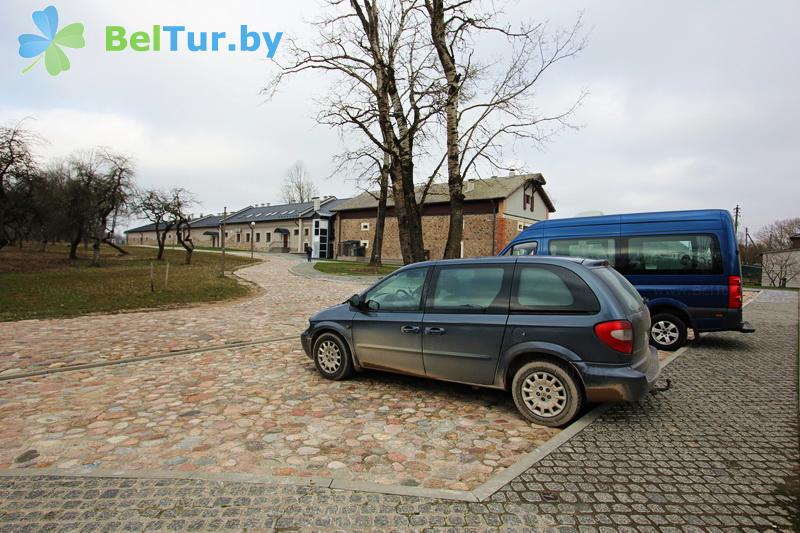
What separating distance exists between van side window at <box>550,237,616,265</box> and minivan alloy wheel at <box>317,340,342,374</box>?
533 centimetres

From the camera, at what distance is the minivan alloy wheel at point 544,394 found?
4.21 metres

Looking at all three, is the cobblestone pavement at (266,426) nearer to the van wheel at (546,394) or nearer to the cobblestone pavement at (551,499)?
the van wheel at (546,394)

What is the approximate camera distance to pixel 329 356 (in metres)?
5.87

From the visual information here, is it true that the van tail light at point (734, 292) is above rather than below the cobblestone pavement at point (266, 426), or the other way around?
above

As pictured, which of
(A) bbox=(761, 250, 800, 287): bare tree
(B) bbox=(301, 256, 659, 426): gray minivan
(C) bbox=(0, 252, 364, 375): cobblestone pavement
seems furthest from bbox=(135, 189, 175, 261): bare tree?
(A) bbox=(761, 250, 800, 287): bare tree

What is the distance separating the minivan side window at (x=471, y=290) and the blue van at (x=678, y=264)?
4.26 m

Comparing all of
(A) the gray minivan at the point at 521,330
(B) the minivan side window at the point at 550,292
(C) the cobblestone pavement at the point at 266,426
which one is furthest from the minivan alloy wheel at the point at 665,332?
(B) the minivan side window at the point at 550,292

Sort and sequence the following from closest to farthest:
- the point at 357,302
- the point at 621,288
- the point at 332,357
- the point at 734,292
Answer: the point at 621,288 < the point at 357,302 < the point at 332,357 < the point at 734,292

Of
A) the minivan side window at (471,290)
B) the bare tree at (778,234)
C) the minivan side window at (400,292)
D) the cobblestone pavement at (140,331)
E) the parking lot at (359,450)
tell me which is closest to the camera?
the parking lot at (359,450)

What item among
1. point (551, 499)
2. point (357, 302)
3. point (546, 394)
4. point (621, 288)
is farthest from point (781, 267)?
point (551, 499)

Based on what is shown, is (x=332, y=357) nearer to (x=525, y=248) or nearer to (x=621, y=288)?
(x=621, y=288)

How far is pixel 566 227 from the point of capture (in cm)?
916

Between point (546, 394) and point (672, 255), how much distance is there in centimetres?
539

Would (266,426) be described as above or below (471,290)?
below
